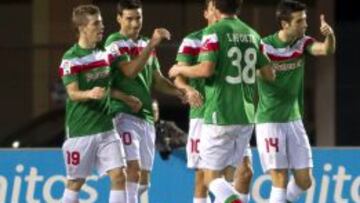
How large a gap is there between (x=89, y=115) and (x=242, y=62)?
1.45 metres

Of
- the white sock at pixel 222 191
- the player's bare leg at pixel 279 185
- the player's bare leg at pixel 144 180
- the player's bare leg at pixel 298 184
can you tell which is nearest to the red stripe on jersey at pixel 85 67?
the player's bare leg at pixel 144 180

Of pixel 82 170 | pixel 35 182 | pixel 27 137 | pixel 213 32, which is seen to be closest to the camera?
pixel 213 32

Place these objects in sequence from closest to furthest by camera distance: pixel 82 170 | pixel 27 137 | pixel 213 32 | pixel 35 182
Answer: pixel 213 32
pixel 82 170
pixel 35 182
pixel 27 137

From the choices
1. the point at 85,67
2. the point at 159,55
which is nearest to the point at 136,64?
the point at 85,67

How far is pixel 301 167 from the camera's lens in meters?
12.9

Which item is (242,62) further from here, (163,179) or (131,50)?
(163,179)

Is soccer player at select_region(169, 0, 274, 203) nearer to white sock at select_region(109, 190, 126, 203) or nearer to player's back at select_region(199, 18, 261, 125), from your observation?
player's back at select_region(199, 18, 261, 125)

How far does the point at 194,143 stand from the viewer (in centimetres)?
1320

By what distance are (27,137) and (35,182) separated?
5.74 meters

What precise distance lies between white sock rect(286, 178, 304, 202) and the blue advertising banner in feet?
3.78

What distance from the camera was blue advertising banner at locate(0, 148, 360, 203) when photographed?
47.0 ft

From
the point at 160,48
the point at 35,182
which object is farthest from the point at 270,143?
the point at 160,48

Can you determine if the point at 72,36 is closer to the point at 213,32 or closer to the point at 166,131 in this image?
the point at 166,131

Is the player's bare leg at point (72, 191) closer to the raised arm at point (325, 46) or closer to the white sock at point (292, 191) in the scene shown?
the white sock at point (292, 191)
